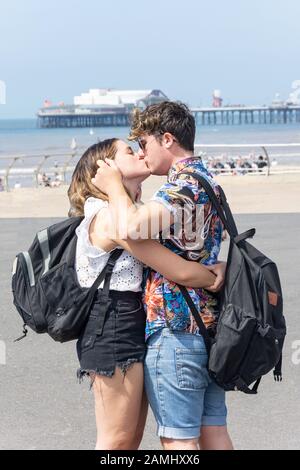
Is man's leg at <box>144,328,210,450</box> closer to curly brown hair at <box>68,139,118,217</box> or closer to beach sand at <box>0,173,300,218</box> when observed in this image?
curly brown hair at <box>68,139,118,217</box>

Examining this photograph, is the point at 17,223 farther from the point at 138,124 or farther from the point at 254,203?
the point at 138,124

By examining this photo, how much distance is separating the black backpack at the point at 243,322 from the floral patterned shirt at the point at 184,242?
34 mm

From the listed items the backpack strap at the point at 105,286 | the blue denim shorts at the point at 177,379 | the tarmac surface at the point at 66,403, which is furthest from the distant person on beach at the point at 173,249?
the tarmac surface at the point at 66,403

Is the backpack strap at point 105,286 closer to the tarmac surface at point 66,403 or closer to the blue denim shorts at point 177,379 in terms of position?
the blue denim shorts at point 177,379

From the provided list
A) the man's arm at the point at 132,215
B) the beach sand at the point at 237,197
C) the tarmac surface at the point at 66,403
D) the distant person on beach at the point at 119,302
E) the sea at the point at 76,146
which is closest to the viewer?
the man's arm at the point at 132,215

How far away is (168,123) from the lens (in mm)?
3541

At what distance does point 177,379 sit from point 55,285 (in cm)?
58

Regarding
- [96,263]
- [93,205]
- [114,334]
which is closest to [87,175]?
[93,205]

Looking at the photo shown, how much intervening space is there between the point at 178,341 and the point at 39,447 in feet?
5.97

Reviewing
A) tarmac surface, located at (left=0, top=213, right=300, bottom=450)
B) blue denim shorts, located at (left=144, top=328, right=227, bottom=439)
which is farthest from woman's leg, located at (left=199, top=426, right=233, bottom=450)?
tarmac surface, located at (left=0, top=213, right=300, bottom=450)

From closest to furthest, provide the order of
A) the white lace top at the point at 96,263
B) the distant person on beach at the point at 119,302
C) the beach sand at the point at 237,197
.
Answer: the distant person on beach at the point at 119,302, the white lace top at the point at 96,263, the beach sand at the point at 237,197

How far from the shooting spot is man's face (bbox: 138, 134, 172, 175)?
3.57m

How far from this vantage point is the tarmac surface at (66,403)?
5.16 metres
